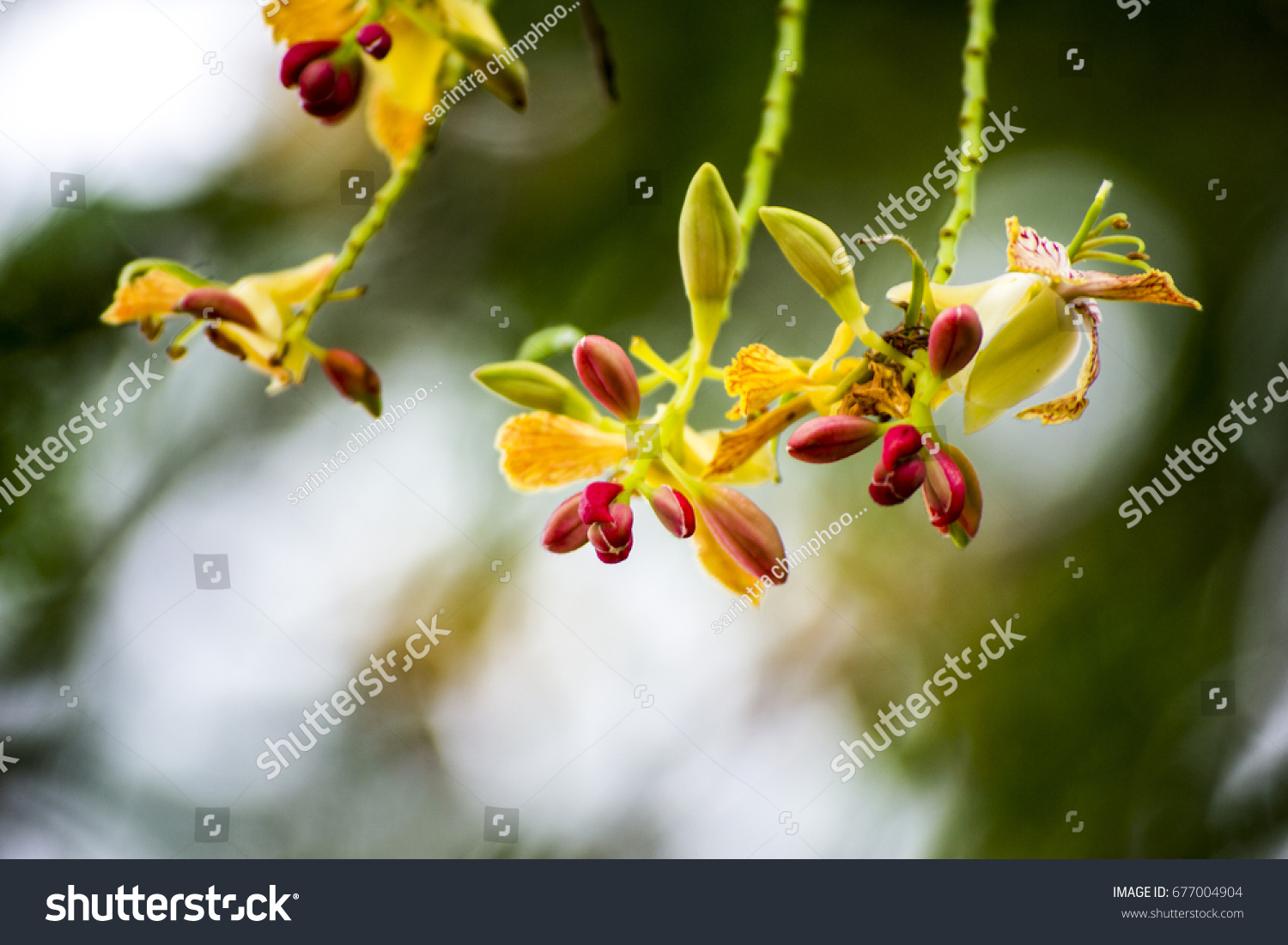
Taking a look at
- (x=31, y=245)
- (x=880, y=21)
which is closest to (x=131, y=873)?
(x=31, y=245)

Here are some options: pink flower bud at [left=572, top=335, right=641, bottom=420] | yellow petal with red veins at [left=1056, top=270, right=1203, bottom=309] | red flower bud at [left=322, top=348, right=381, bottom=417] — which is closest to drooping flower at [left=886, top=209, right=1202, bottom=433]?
yellow petal with red veins at [left=1056, top=270, right=1203, bottom=309]

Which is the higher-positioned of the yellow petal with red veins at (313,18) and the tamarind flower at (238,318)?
the yellow petal with red veins at (313,18)

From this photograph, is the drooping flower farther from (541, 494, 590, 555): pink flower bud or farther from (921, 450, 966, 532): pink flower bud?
(541, 494, 590, 555): pink flower bud

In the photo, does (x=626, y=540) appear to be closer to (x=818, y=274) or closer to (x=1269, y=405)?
(x=818, y=274)

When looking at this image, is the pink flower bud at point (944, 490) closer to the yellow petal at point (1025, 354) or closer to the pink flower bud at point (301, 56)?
the yellow petal at point (1025, 354)

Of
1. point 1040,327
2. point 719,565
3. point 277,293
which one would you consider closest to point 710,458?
point 719,565

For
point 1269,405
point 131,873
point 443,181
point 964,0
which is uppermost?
point 964,0

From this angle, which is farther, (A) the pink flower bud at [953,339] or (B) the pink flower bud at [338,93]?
(B) the pink flower bud at [338,93]

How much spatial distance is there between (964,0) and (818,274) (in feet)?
2.70

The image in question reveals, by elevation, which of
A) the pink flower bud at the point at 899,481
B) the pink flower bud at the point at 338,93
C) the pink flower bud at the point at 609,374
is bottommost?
the pink flower bud at the point at 609,374

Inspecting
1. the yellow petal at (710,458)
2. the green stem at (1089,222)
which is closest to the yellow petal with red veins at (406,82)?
the yellow petal at (710,458)

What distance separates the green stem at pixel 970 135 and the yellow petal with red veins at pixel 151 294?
0.37 m

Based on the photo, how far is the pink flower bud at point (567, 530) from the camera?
0.39 m

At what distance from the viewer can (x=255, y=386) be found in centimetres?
125
